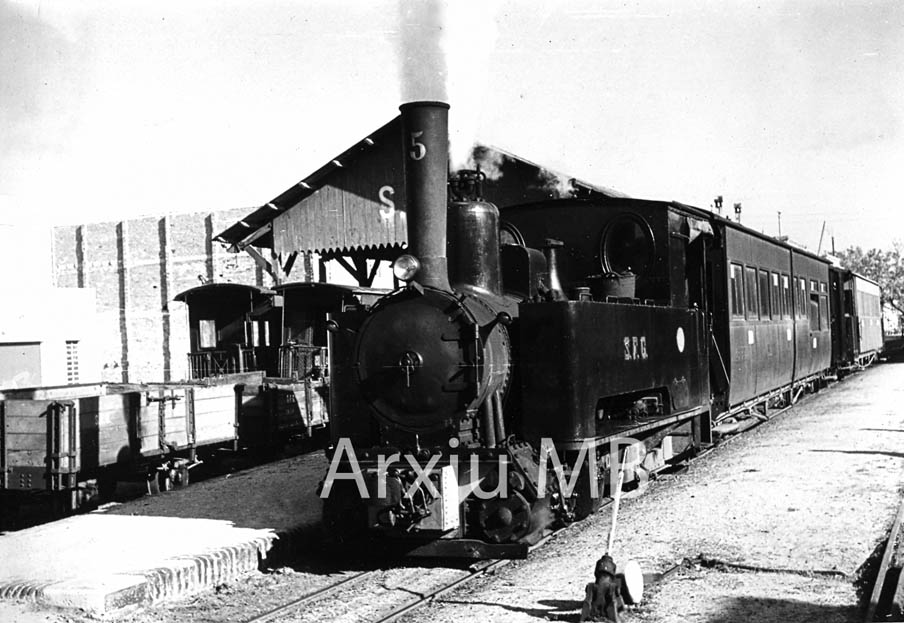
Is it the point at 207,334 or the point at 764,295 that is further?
the point at 207,334

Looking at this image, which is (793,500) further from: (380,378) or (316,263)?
(316,263)

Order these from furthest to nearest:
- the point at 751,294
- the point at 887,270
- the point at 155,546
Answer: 1. the point at 887,270
2. the point at 751,294
3. the point at 155,546

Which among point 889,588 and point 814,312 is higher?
point 814,312

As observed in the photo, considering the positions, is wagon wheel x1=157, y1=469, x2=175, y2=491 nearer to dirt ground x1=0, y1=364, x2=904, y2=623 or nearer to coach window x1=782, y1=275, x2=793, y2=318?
dirt ground x1=0, y1=364, x2=904, y2=623

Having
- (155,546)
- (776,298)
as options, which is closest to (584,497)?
(155,546)

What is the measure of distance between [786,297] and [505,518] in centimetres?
1027

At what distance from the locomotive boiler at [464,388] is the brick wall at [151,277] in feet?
88.9

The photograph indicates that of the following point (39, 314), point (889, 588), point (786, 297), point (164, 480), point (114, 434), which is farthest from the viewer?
point (39, 314)

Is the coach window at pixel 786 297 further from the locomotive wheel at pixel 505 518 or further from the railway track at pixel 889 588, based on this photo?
the locomotive wheel at pixel 505 518

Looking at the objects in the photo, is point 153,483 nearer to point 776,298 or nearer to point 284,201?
point 284,201

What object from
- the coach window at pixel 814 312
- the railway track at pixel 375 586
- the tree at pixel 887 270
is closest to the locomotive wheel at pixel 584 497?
the railway track at pixel 375 586

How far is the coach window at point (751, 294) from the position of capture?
12.0m

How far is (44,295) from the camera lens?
2248cm

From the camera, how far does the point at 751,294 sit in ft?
40.0
